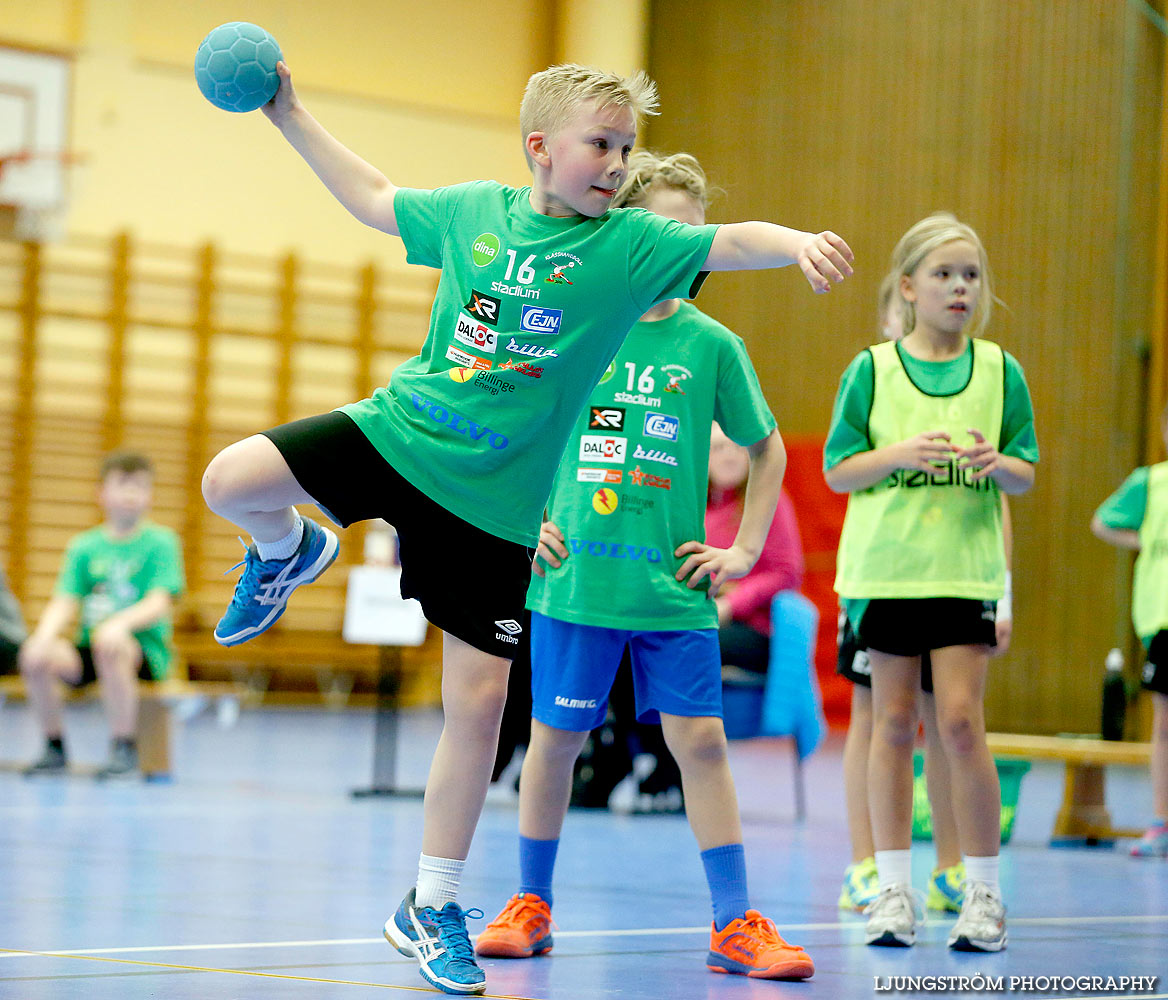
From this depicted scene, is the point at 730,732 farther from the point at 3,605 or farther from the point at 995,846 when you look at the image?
the point at 3,605

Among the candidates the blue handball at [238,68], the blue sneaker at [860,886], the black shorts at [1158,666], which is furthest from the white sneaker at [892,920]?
the black shorts at [1158,666]

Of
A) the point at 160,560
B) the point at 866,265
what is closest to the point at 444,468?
the point at 160,560

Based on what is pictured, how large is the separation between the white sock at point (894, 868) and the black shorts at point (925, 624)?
0.41 metres

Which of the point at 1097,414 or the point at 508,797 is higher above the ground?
the point at 1097,414

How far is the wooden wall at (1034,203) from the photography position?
10094 millimetres

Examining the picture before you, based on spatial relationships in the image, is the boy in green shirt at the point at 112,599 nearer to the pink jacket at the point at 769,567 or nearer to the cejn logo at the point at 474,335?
the pink jacket at the point at 769,567

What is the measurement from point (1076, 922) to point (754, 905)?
0.73 m

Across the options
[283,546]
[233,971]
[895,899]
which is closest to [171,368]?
[283,546]

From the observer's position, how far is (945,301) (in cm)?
314

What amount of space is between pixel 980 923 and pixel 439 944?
1130 mm

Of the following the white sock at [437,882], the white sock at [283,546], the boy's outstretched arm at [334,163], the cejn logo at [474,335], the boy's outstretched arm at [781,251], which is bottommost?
the white sock at [437,882]

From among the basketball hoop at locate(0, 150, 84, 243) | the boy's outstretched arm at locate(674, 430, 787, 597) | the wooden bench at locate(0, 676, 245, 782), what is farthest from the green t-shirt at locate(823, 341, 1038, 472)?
the basketball hoop at locate(0, 150, 84, 243)

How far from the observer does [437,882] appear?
7.77ft

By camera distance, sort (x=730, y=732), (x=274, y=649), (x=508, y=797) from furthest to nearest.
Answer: (x=274, y=649) < (x=508, y=797) < (x=730, y=732)
